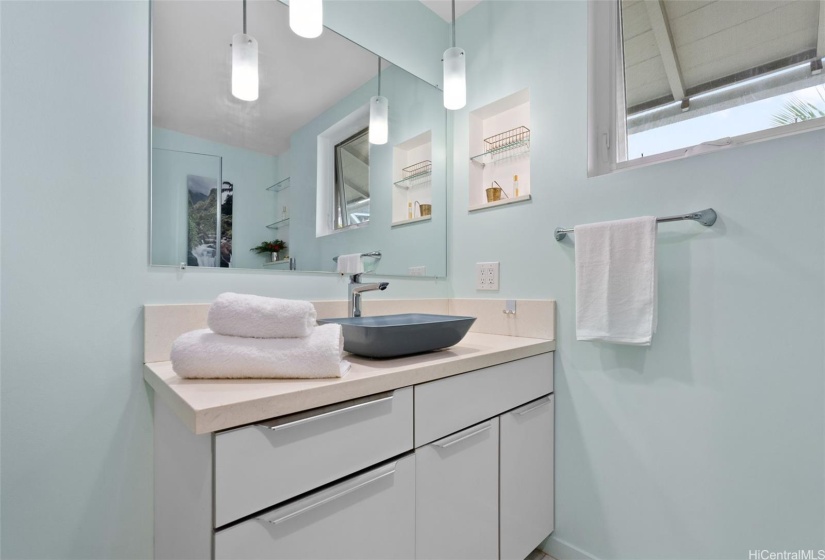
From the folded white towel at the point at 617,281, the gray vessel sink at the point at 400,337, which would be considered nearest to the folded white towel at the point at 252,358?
the gray vessel sink at the point at 400,337

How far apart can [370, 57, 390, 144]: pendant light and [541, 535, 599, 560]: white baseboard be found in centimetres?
173

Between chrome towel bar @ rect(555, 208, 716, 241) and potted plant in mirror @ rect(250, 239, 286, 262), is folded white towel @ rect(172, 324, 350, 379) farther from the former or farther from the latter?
chrome towel bar @ rect(555, 208, 716, 241)

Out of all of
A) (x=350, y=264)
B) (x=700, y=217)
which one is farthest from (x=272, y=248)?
(x=700, y=217)

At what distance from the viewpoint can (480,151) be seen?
5.82 ft

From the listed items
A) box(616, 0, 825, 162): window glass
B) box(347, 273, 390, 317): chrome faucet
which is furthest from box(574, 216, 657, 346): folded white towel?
box(347, 273, 390, 317): chrome faucet

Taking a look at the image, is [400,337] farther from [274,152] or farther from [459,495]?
[274,152]

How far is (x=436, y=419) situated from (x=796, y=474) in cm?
95

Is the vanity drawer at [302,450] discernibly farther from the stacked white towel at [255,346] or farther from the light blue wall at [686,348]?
the light blue wall at [686,348]

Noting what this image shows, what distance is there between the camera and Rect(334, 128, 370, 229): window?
1376 millimetres

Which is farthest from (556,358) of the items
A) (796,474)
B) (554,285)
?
(796,474)

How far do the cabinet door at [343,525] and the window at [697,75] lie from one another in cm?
125

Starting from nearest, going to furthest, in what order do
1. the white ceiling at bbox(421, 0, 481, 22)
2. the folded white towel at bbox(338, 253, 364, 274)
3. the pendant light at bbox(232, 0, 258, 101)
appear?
the pendant light at bbox(232, 0, 258, 101), the folded white towel at bbox(338, 253, 364, 274), the white ceiling at bbox(421, 0, 481, 22)

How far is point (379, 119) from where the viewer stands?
1536mm

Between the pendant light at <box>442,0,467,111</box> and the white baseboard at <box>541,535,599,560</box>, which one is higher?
the pendant light at <box>442,0,467,111</box>
